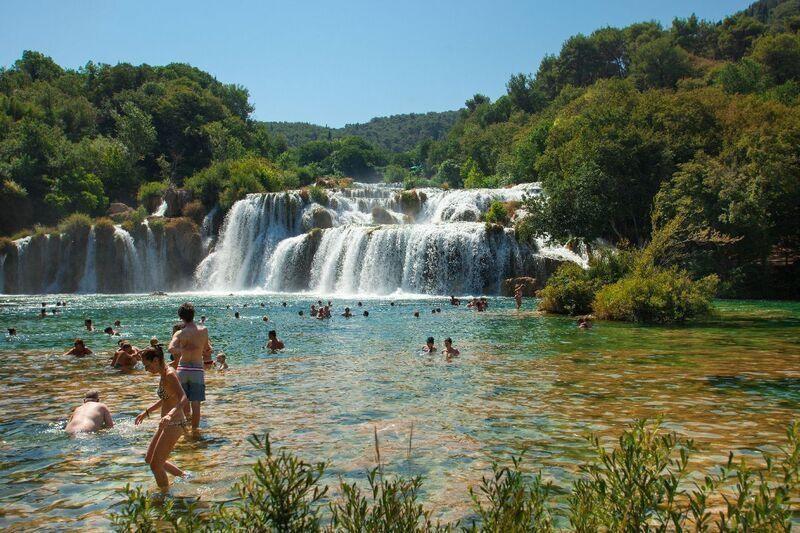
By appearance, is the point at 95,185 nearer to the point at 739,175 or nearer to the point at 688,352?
the point at 739,175

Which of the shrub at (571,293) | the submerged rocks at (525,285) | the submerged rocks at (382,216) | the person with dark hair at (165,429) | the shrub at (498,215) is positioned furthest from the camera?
the submerged rocks at (382,216)

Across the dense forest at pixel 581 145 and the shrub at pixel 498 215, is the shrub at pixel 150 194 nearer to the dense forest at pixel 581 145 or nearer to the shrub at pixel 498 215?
the dense forest at pixel 581 145

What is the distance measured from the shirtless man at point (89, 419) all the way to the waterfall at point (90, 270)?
156 feet

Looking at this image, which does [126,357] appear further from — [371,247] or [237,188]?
[237,188]

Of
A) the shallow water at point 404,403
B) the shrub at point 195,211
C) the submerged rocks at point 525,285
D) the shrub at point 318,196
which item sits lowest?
the shallow water at point 404,403

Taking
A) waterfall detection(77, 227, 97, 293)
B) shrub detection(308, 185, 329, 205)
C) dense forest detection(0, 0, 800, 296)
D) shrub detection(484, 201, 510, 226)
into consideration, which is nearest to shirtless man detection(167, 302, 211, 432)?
dense forest detection(0, 0, 800, 296)

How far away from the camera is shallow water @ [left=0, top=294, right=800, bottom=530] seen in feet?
24.8

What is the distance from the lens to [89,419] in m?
9.45

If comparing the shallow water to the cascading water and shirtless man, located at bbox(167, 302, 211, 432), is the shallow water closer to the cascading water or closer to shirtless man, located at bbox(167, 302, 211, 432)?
shirtless man, located at bbox(167, 302, 211, 432)

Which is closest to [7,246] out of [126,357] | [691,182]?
[126,357]

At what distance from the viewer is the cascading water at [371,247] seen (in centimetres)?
4091

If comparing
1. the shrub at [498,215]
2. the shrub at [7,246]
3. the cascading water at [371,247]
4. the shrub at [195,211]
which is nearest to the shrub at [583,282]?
the cascading water at [371,247]

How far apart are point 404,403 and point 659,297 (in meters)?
16.0

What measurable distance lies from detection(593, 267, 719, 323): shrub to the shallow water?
1813mm
